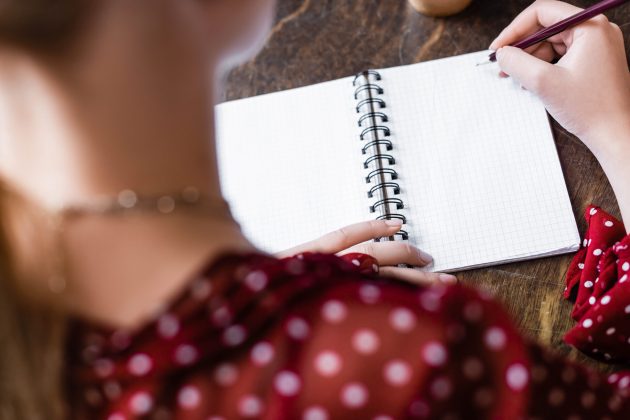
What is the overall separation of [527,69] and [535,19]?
8 centimetres

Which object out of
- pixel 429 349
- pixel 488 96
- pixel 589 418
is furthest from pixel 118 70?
pixel 488 96

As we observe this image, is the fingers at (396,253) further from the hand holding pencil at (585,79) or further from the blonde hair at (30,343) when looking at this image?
the blonde hair at (30,343)

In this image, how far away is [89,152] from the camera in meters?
0.41

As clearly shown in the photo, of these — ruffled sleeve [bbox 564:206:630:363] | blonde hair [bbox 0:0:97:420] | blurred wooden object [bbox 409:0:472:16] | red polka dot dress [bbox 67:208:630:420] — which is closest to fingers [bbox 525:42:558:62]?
blurred wooden object [bbox 409:0:472:16]

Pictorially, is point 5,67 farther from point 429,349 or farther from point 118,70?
point 429,349

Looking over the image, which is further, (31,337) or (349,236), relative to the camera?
(349,236)

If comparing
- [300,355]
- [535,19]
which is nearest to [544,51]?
[535,19]

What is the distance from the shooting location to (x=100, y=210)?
419 millimetres

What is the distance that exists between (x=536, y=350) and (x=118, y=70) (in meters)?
0.36

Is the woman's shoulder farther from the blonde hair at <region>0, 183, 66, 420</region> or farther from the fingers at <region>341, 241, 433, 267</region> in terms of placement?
the fingers at <region>341, 241, 433, 267</region>

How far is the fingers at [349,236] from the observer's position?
0.77m

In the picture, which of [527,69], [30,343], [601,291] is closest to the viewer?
[30,343]

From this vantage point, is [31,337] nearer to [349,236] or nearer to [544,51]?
[349,236]

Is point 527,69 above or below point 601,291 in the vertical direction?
above
